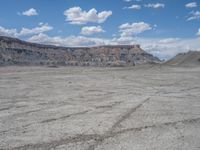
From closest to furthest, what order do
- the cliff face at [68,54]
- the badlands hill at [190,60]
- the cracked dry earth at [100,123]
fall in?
the cracked dry earth at [100,123] < the badlands hill at [190,60] < the cliff face at [68,54]

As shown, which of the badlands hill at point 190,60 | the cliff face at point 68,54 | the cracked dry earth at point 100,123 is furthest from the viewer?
the cliff face at point 68,54

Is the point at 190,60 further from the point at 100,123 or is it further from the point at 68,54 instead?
the point at 100,123

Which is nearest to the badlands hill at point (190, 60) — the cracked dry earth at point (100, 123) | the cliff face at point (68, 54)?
the cliff face at point (68, 54)

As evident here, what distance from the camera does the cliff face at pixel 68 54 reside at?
76.6 metres

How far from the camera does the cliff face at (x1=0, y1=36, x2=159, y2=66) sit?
76625 mm

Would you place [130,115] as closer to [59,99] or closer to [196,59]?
[59,99]

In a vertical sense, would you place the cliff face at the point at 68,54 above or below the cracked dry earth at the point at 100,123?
above

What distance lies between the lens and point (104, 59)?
322ft

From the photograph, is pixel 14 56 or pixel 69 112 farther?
pixel 14 56

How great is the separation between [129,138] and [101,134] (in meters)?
0.79

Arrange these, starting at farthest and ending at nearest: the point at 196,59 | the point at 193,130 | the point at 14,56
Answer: the point at 14,56 < the point at 196,59 < the point at 193,130

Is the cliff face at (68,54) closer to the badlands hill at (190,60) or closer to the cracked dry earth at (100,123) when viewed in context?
the badlands hill at (190,60)

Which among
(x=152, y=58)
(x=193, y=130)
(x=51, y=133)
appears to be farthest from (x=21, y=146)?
(x=152, y=58)

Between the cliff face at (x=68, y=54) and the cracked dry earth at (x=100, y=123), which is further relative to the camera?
the cliff face at (x=68, y=54)
